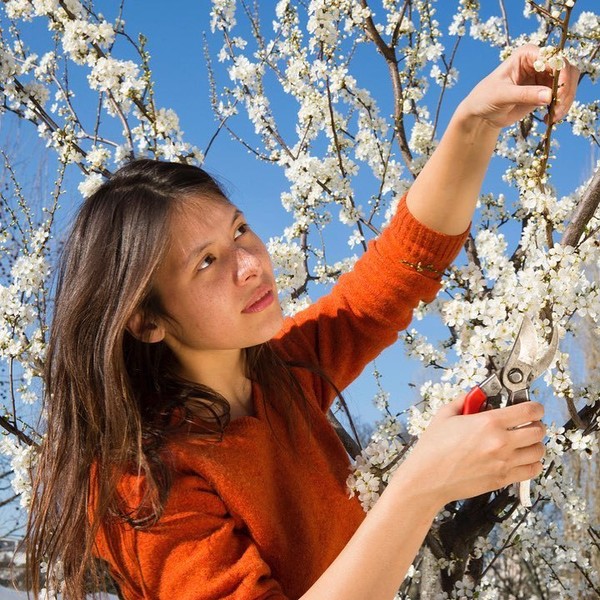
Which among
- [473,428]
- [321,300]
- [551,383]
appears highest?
[321,300]

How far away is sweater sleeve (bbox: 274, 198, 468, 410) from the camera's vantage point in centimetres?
171

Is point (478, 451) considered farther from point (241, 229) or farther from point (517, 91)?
point (241, 229)

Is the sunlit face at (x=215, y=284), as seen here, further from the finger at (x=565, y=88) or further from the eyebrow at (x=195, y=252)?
the finger at (x=565, y=88)

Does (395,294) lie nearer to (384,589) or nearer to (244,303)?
(244,303)

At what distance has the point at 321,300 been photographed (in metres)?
1.96

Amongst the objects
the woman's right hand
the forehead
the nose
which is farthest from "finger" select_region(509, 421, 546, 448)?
the forehead

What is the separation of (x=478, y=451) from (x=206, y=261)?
2.22 feet

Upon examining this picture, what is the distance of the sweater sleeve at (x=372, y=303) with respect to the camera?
171cm

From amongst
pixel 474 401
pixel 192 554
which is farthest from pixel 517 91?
pixel 192 554

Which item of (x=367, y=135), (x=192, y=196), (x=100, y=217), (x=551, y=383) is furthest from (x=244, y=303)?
(x=367, y=135)

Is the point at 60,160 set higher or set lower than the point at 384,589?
higher

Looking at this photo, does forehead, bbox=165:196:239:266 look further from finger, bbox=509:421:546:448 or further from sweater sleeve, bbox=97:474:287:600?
finger, bbox=509:421:546:448

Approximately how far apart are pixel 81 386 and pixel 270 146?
234 centimetres

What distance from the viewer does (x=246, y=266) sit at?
1.55m
